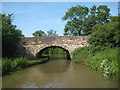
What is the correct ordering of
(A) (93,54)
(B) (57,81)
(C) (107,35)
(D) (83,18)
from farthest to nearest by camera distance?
1. (D) (83,18)
2. (C) (107,35)
3. (A) (93,54)
4. (B) (57,81)

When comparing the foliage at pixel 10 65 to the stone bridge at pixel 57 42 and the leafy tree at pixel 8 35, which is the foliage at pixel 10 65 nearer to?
the leafy tree at pixel 8 35

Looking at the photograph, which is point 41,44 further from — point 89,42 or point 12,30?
point 89,42

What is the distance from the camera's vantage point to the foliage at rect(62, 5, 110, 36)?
2592 cm

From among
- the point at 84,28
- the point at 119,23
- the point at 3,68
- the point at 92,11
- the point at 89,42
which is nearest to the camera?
the point at 3,68

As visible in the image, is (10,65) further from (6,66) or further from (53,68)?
(53,68)

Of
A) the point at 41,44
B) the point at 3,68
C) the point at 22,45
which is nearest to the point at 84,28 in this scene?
the point at 41,44

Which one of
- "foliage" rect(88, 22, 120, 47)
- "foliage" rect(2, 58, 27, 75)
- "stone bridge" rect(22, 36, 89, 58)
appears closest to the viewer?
"foliage" rect(2, 58, 27, 75)

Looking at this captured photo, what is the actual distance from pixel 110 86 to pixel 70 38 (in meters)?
11.5

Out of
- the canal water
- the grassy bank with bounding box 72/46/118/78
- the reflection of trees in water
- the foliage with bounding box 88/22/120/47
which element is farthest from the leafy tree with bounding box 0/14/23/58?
the foliage with bounding box 88/22/120/47

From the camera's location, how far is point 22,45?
17.5m

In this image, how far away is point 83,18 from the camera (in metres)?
27.3

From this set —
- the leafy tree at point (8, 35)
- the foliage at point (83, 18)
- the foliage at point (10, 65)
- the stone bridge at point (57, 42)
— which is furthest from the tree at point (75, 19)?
the foliage at point (10, 65)


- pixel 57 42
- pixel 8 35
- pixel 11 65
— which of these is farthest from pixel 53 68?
pixel 57 42

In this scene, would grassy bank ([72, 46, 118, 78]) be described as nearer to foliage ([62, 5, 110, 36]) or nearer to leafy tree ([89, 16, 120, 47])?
leafy tree ([89, 16, 120, 47])
